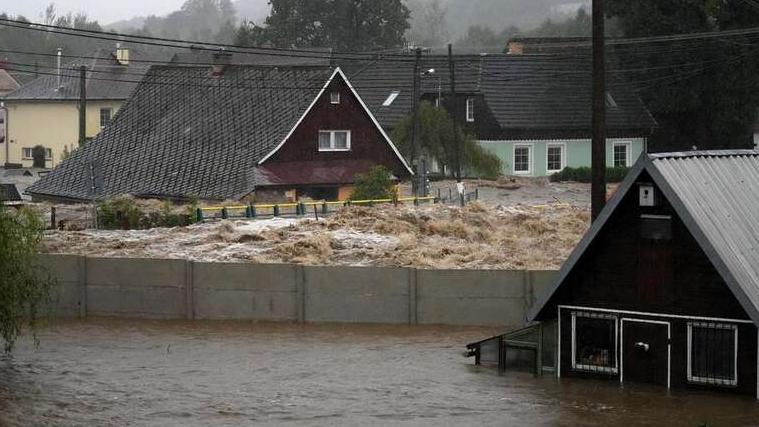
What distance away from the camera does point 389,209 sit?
5031 cm

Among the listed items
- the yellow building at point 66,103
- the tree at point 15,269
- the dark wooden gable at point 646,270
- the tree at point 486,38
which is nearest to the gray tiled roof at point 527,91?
the yellow building at point 66,103

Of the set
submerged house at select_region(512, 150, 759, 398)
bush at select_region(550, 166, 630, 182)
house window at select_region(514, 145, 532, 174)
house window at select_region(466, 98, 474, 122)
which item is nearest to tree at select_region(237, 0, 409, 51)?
house window at select_region(466, 98, 474, 122)

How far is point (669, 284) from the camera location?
2702 centimetres

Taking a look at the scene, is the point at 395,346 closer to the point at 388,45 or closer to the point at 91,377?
the point at 91,377

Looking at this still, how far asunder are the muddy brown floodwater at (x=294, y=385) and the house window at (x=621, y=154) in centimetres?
4114

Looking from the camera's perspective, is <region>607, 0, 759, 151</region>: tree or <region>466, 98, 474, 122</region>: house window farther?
<region>466, 98, 474, 122</region>: house window

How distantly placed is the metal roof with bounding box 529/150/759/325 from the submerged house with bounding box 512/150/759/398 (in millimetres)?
25

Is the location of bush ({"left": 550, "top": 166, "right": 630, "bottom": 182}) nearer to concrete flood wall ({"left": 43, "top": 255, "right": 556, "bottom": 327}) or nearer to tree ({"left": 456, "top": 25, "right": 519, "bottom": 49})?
concrete flood wall ({"left": 43, "top": 255, "right": 556, "bottom": 327})

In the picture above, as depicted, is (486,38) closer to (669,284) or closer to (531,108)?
(531,108)

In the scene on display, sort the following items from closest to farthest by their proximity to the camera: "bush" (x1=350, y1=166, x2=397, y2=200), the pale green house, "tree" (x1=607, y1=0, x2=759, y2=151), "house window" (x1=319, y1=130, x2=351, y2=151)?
"bush" (x1=350, y1=166, x2=397, y2=200) → "house window" (x1=319, y1=130, x2=351, y2=151) → "tree" (x1=607, y1=0, x2=759, y2=151) → the pale green house

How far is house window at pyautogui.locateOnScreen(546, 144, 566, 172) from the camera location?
74.9 metres

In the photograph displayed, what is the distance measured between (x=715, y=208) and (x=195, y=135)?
3889 centimetres

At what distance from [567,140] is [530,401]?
48.5 metres

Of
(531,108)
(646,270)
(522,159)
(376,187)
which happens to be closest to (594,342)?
(646,270)
